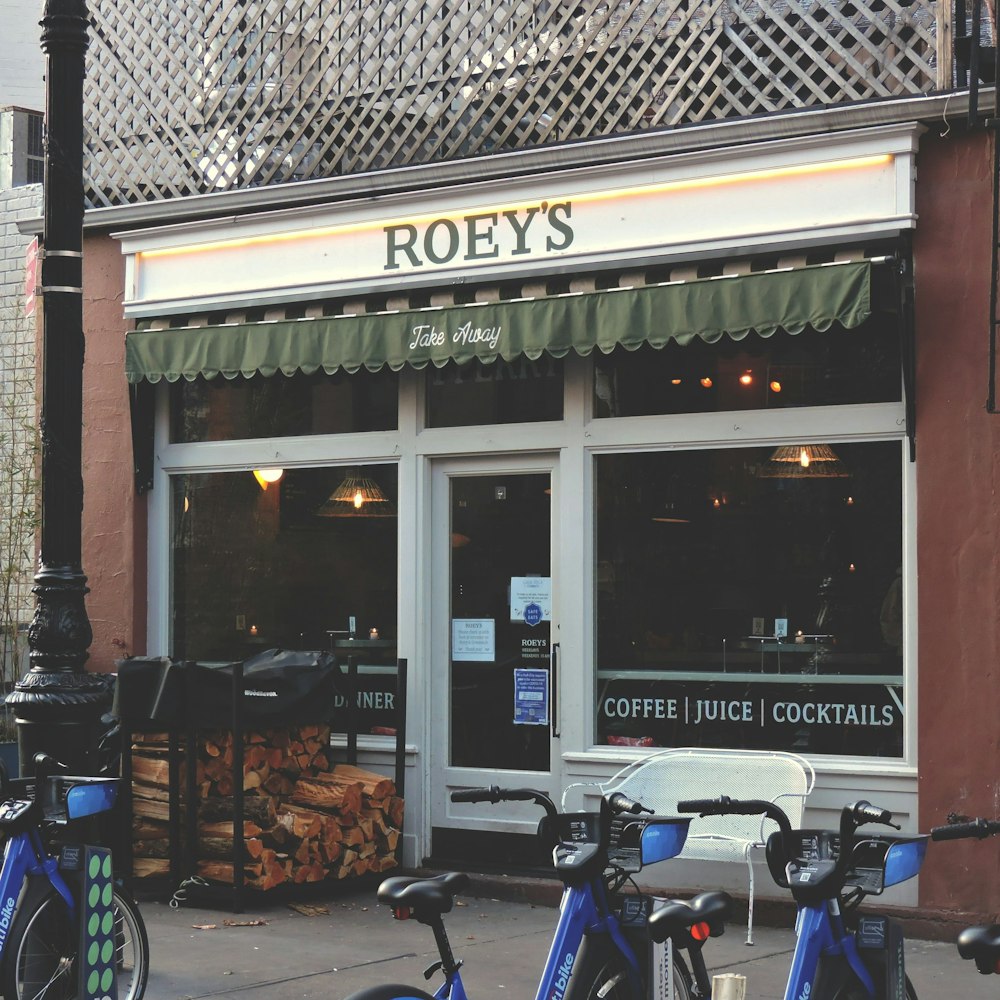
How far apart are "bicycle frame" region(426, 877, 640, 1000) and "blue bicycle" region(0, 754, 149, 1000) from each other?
186cm

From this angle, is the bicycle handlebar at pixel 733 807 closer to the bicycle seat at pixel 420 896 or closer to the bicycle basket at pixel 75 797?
the bicycle seat at pixel 420 896

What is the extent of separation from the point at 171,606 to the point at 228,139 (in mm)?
3148

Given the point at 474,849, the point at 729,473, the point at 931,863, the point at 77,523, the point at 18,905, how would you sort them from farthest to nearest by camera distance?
1. the point at 474,849
2. the point at 729,473
3. the point at 931,863
4. the point at 77,523
5. the point at 18,905

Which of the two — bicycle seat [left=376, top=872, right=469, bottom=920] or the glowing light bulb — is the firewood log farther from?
bicycle seat [left=376, top=872, right=469, bottom=920]

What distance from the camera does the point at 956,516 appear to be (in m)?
8.18

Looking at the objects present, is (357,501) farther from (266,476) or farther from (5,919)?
(5,919)

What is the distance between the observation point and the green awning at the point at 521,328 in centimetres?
824

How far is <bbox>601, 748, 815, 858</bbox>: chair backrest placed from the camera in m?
8.33

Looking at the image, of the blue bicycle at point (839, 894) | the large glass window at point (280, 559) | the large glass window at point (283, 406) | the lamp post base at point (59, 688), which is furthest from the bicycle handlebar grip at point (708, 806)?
the large glass window at point (283, 406)

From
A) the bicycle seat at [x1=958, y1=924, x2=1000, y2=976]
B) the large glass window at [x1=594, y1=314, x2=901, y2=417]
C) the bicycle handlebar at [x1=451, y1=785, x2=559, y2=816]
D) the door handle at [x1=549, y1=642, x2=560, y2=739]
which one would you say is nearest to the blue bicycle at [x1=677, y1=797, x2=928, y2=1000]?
the bicycle handlebar at [x1=451, y1=785, x2=559, y2=816]

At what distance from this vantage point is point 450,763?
9.86 m

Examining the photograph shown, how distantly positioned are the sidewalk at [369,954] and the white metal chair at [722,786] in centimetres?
49

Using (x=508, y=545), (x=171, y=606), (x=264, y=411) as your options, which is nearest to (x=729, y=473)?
(x=508, y=545)

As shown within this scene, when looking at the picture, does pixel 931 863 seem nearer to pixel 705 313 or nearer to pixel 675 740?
pixel 675 740
